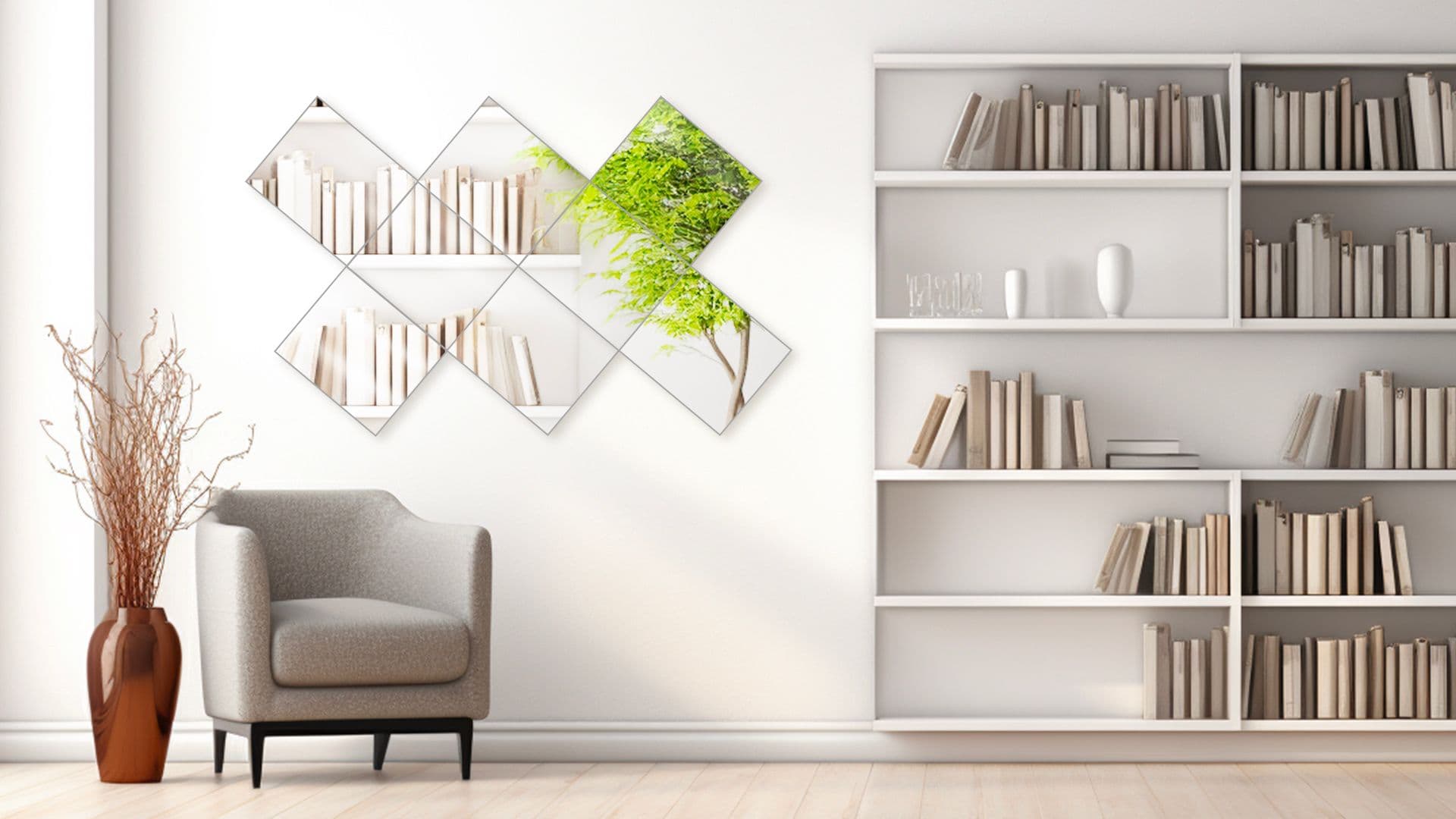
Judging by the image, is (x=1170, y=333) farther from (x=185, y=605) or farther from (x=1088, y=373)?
(x=185, y=605)

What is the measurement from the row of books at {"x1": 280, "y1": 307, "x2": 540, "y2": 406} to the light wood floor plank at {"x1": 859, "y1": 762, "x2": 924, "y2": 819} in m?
1.57

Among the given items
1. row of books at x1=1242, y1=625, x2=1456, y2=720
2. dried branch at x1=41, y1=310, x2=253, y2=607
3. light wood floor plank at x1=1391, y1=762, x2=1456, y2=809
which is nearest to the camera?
light wood floor plank at x1=1391, y1=762, x2=1456, y2=809

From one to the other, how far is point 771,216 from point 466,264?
37.3 inches

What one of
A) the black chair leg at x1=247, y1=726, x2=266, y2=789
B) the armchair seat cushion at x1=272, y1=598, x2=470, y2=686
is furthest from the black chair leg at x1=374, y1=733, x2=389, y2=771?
the armchair seat cushion at x1=272, y1=598, x2=470, y2=686

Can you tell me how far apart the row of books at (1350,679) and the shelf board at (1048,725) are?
0.19m

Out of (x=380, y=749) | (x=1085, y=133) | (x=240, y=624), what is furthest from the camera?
(x=1085, y=133)

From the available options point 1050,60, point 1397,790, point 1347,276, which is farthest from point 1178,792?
point 1050,60

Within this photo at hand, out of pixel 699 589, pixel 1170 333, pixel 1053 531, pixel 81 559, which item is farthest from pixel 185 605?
pixel 1170 333

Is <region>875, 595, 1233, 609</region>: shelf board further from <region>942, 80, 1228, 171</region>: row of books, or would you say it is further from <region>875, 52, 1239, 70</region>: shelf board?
<region>875, 52, 1239, 70</region>: shelf board

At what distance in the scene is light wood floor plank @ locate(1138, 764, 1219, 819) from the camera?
12.8 feet

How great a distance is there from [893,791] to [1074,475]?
1.08 meters

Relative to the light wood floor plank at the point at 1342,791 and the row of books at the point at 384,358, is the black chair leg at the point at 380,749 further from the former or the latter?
the light wood floor plank at the point at 1342,791

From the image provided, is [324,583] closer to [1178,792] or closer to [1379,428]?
[1178,792]

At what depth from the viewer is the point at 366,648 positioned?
4.04m
